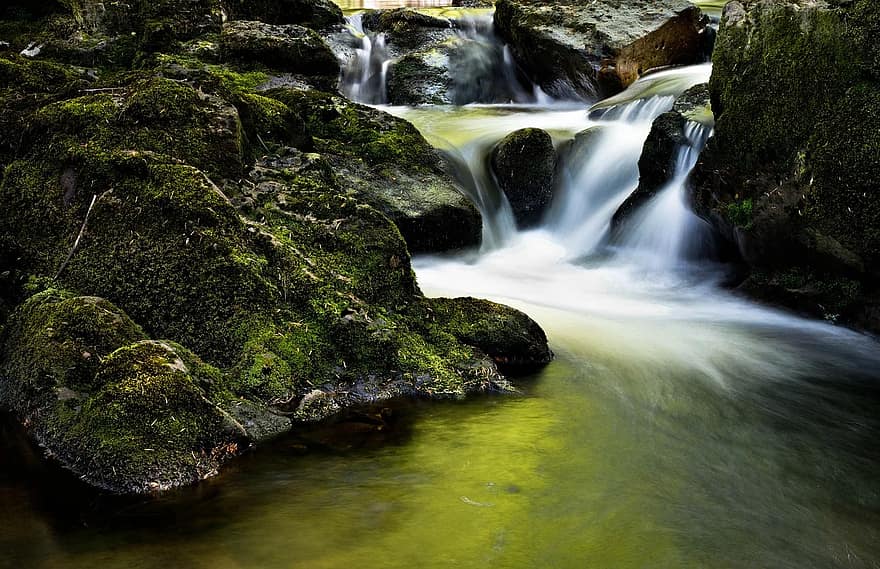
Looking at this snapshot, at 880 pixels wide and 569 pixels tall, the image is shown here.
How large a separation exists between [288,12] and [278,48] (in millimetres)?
3690

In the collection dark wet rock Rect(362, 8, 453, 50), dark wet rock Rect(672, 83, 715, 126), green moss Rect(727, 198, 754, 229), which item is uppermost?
dark wet rock Rect(362, 8, 453, 50)

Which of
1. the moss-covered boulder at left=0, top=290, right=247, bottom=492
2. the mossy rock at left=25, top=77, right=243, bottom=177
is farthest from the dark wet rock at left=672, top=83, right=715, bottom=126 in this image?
the moss-covered boulder at left=0, top=290, right=247, bottom=492

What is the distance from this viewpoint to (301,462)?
133 inches

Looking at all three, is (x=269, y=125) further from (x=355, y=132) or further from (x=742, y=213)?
(x=742, y=213)

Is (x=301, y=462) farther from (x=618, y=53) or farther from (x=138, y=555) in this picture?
(x=618, y=53)

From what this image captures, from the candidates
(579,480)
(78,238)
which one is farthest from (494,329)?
(78,238)

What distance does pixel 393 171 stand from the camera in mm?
7656

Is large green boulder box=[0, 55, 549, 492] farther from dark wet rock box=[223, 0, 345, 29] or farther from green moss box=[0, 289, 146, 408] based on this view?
dark wet rock box=[223, 0, 345, 29]

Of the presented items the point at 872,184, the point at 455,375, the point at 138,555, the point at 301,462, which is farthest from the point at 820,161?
the point at 138,555

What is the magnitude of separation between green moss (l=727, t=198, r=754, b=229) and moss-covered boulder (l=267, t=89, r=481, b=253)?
106 inches

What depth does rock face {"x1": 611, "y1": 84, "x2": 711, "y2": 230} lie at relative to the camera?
8.39 metres

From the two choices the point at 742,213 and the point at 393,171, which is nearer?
the point at 742,213

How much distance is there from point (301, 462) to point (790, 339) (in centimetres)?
475

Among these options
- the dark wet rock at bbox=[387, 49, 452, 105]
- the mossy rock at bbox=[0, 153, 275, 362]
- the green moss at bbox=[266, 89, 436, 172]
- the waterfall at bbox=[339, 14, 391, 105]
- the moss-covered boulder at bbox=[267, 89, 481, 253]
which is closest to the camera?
the mossy rock at bbox=[0, 153, 275, 362]
